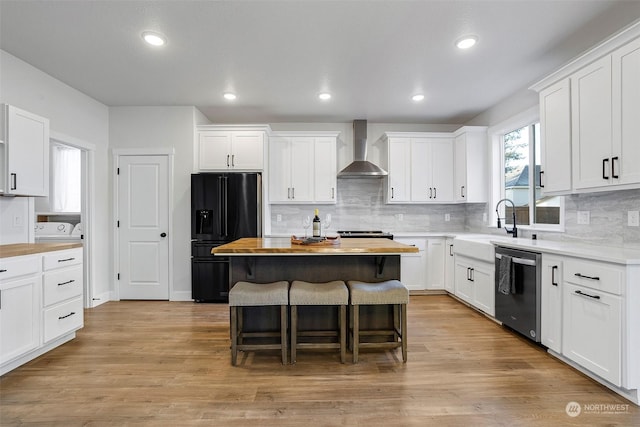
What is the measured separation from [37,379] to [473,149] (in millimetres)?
5302

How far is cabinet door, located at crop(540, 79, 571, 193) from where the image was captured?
2.66 meters

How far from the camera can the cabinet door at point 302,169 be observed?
479 centimetres

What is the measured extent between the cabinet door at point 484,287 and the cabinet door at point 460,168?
1326mm

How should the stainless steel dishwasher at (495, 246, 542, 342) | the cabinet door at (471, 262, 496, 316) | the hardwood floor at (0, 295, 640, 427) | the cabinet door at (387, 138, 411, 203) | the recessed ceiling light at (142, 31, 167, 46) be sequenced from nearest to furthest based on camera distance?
1. the hardwood floor at (0, 295, 640, 427)
2. the recessed ceiling light at (142, 31, 167, 46)
3. the stainless steel dishwasher at (495, 246, 542, 342)
4. the cabinet door at (471, 262, 496, 316)
5. the cabinet door at (387, 138, 411, 203)

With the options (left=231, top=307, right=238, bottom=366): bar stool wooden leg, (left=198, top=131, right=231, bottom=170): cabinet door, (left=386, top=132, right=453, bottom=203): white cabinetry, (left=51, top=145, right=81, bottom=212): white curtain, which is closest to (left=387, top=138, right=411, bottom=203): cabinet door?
(left=386, top=132, right=453, bottom=203): white cabinetry

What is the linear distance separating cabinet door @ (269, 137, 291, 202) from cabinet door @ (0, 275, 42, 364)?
9.62 feet

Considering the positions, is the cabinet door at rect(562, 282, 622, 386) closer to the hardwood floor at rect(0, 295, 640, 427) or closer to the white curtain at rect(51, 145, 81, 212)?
the hardwood floor at rect(0, 295, 640, 427)

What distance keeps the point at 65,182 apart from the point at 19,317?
11.6ft

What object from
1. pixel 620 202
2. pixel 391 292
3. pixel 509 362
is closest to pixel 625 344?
pixel 509 362

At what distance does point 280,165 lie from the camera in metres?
4.79

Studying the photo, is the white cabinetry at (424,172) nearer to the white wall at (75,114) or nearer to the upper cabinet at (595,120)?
the upper cabinet at (595,120)

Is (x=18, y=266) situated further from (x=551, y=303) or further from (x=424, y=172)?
(x=424, y=172)

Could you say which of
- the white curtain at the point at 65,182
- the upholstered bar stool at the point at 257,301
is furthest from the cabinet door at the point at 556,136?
the white curtain at the point at 65,182

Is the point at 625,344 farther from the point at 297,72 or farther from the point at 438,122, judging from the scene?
the point at 438,122
